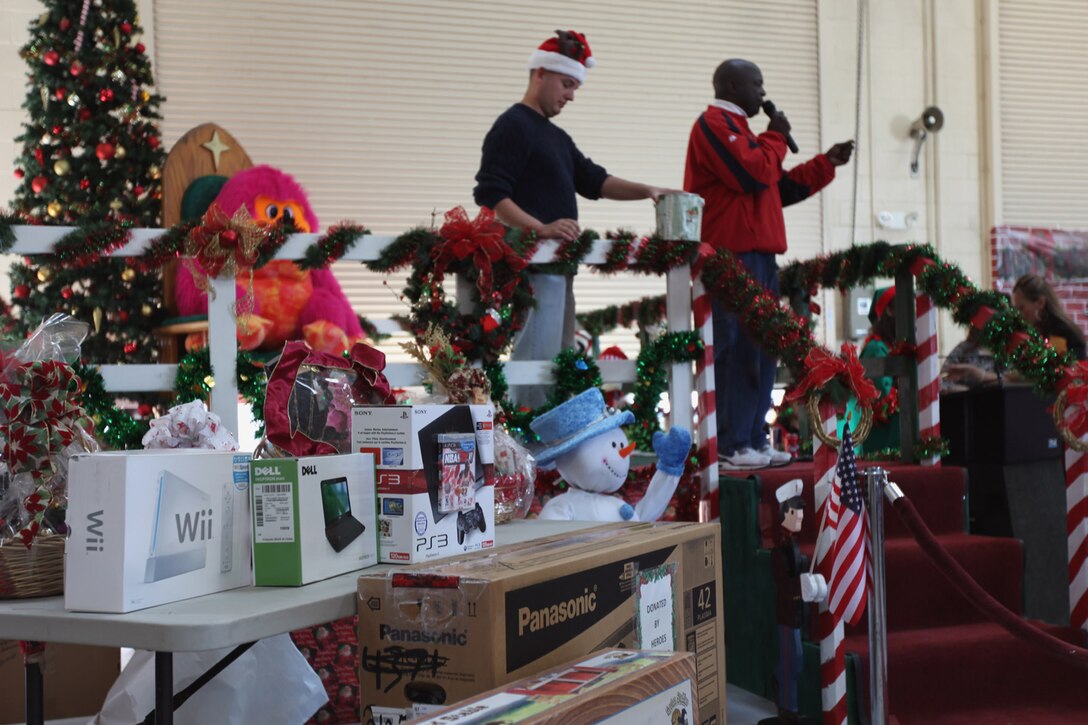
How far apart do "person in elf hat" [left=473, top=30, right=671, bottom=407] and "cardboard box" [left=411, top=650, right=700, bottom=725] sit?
256cm

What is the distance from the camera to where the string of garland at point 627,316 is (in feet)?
21.0

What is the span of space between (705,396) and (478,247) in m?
1.03

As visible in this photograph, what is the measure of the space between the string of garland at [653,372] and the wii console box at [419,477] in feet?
7.20

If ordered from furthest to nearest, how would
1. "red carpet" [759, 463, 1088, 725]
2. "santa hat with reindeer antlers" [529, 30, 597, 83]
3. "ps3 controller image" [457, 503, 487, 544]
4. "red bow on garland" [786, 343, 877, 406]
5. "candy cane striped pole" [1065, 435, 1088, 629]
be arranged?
"santa hat with reindeer antlers" [529, 30, 597, 83], "candy cane striped pole" [1065, 435, 1088, 629], "red carpet" [759, 463, 1088, 725], "red bow on garland" [786, 343, 877, 406], "ps3 controller image" [457, 503, 487, 544]

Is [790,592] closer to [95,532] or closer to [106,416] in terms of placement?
[106,416]

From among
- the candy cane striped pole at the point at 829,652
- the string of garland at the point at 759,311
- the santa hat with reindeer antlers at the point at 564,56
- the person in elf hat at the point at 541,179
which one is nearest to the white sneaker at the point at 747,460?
the string of garland at the point at 759,311

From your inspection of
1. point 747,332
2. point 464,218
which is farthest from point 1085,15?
point 464,218

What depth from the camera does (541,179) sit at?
4246mm

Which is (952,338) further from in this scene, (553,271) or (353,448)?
(353,448)

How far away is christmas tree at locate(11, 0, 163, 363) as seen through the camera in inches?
248

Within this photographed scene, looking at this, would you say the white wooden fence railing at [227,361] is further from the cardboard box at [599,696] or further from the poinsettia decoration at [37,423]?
the cardboard box at [599,696]

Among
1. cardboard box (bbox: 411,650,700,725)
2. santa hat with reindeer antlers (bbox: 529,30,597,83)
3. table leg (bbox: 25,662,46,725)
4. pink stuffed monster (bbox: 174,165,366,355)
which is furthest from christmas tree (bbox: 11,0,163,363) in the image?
cardboard box (bbox: 411,650,700,725)

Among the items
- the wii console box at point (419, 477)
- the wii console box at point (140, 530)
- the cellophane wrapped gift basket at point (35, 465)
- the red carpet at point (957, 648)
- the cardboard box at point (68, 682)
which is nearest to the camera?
the wii console box at point (140, 530)

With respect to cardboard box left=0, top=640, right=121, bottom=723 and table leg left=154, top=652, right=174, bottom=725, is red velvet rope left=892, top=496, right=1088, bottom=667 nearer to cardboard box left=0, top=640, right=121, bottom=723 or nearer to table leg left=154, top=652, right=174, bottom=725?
table leg left=154, top=652, right=174, bottom=725
